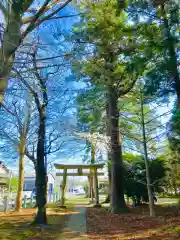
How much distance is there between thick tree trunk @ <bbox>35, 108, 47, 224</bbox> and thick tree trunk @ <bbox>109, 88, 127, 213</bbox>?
152 inches

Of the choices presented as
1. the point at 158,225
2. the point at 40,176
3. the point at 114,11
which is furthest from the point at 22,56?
the point at 158,225

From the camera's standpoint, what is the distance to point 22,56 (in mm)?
4309

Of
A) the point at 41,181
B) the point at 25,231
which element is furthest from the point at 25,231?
the point at 41,181

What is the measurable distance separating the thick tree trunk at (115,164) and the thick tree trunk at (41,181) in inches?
152

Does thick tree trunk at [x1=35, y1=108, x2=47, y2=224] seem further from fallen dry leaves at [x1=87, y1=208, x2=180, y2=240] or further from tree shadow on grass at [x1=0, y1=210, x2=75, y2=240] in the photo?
fallen dry leaves at [x1=87, y1=208, x2=180, y2=240]

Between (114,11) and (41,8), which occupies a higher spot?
(114,11)

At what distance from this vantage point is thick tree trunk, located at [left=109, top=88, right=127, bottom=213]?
37.7ft

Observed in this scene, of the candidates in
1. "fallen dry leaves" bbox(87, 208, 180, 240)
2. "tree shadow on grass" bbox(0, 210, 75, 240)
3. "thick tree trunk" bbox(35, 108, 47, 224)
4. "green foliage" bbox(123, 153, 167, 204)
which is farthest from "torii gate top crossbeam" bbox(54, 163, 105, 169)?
"fallen dry leaves" bbox(87, 208, 180, 240)

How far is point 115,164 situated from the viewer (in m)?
11.9

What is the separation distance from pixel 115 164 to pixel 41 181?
4.47 metres

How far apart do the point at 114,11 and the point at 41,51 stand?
389 centimetres

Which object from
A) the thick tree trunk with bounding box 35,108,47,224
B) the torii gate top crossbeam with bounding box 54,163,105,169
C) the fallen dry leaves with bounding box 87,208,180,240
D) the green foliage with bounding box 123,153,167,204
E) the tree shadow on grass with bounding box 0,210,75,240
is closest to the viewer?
the fallen dry leaves with bounding box 87,208,180,240

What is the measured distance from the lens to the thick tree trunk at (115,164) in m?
11.5

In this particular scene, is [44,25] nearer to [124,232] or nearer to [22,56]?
[22,56]
